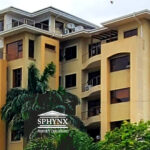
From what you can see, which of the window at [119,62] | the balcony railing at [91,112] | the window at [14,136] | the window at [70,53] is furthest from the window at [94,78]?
the window at [14,136]

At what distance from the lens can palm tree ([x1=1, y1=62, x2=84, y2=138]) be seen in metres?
39.6

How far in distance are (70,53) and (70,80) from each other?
2.02m

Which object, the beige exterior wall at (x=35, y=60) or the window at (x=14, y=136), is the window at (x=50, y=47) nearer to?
the beige exterior wall at (x=35, y=60)

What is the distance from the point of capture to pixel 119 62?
133ft

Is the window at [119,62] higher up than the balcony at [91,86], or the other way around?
the window at [119,62]

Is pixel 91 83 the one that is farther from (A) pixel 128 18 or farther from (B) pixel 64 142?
(B) pixel 64 142

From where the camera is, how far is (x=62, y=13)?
47.2m

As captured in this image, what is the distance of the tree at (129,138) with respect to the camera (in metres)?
32.9

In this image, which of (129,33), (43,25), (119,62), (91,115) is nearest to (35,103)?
(91,115)

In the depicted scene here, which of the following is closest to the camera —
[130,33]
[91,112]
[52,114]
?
[52,114]

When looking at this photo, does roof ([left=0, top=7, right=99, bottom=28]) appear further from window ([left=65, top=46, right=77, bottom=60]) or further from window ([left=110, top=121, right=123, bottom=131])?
window ([left=110, top=121, right=123, bottom=131])

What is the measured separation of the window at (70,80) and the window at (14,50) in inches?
154

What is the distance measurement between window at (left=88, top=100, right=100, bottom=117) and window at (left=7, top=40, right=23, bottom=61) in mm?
5863

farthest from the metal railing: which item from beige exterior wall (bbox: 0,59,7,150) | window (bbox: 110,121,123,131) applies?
window (bbox: 110,121,123,131)
